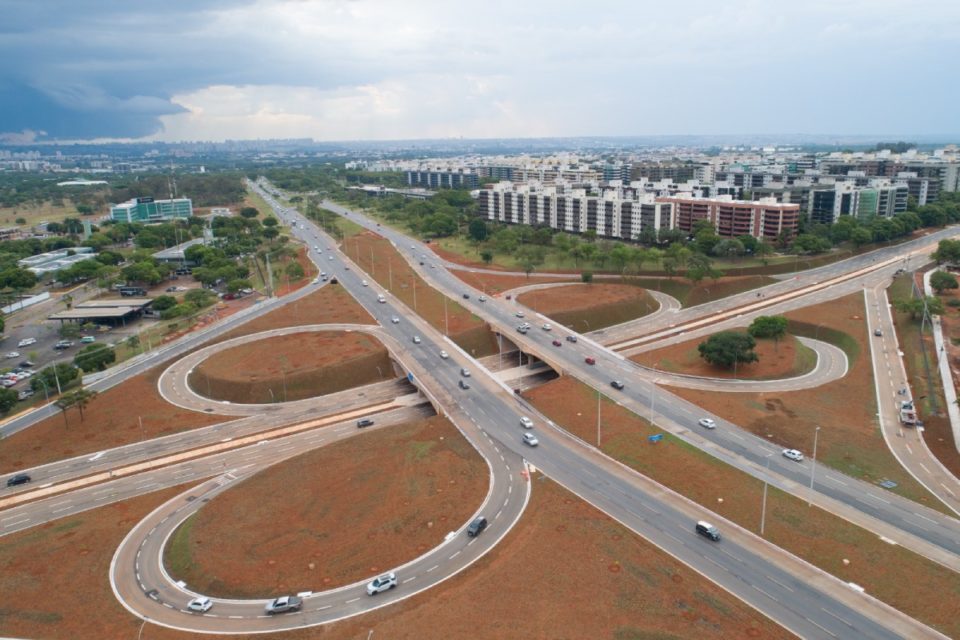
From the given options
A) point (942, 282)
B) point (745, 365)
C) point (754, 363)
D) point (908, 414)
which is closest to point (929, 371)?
point (908, 414)

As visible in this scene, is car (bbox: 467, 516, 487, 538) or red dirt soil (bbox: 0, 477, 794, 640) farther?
car (bbox: 467, 516, 487, 538)

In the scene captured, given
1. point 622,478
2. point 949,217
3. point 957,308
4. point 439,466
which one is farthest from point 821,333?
point 949,217

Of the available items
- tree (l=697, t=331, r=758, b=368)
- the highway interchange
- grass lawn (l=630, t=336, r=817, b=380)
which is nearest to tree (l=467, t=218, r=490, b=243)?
the highway interchange

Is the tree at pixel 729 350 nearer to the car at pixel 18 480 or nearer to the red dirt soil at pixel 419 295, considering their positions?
the red dirt soil at pixel 419 295

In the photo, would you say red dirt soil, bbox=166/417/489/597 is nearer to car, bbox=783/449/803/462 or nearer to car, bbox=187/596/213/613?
car, bbox=187/596/213/613

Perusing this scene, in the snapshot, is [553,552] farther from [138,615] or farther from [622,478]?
[138,615]
